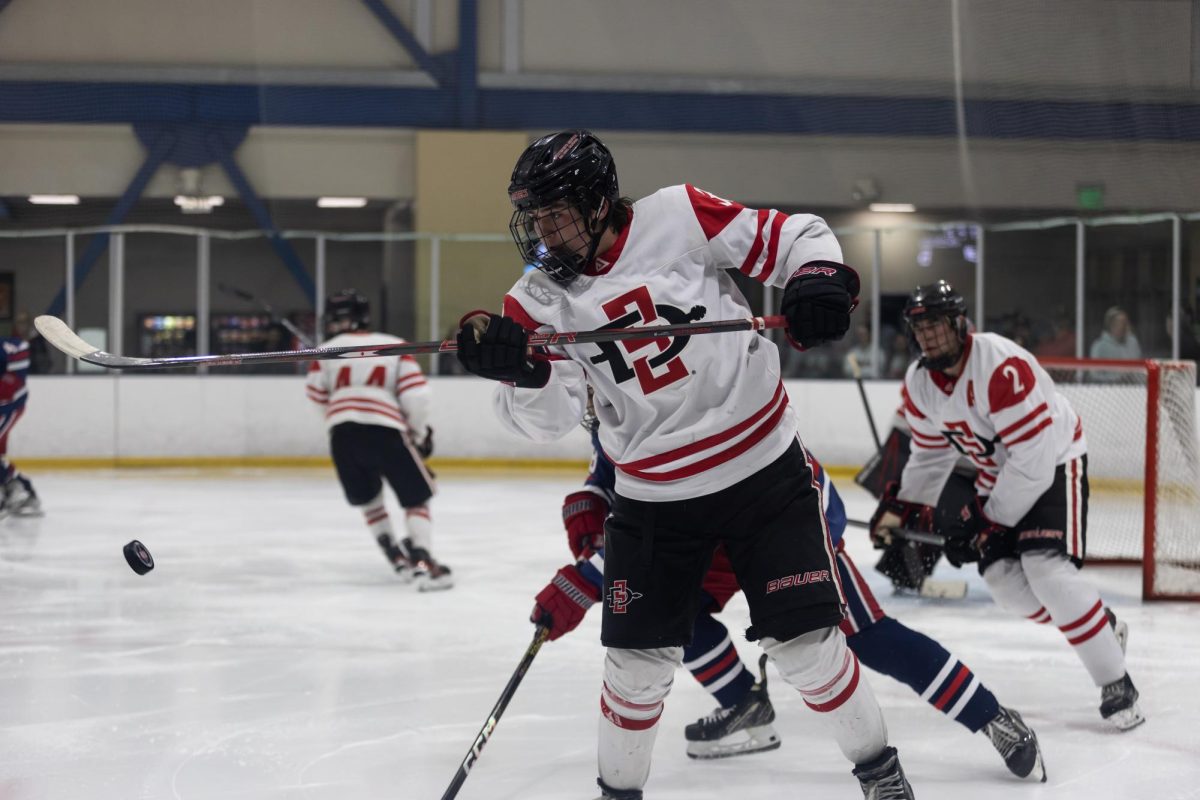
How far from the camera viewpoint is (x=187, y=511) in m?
5.91

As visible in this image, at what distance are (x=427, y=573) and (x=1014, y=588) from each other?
200cm

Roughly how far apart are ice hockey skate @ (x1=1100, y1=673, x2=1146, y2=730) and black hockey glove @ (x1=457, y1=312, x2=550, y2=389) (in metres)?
1.44

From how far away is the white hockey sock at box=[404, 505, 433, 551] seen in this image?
4227 millimetres

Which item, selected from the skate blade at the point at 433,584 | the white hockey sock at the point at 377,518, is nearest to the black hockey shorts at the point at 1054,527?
the skate blade at the point at 433,584

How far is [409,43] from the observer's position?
9781mm

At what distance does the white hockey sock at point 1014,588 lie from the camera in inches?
104

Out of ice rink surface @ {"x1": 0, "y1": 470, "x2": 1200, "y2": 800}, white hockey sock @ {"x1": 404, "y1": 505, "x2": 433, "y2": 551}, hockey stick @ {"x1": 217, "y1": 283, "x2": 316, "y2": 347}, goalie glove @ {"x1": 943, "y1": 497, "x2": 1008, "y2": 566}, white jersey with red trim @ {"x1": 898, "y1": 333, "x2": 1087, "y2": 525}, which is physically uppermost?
hockey stick @ {"x1": 217, "y1": 283, "x2": 316, "y2": 347}

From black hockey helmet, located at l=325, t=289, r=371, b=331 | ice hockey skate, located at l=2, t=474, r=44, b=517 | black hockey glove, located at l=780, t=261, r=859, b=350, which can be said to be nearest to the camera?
black hockey glove, located at l=780, t=261, r=859, b=350

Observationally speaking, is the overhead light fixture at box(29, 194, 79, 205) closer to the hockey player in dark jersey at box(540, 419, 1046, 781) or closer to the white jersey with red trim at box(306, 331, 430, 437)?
the white jersey with red trim at box(306, 331, 430, 437)

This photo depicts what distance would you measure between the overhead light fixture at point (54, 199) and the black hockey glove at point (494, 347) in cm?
860

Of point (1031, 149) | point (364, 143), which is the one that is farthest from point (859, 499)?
point (364, 143)

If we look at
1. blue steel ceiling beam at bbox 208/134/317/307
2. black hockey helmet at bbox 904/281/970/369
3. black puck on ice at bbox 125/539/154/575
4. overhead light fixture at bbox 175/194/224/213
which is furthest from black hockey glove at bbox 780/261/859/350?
overhead light fixture at bbox 175/194/224/213

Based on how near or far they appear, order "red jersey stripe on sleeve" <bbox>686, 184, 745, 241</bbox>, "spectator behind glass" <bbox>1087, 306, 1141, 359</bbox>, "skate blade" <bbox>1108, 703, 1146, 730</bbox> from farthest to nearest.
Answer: "spectator behind glass" <bbox>1087, 306, 1141, 359</bbox>, "skate blade" <bbox>1108, 703, 1146, 730</bbox>, "red jersey stripe on sleeve" <bbox>686, 184, 745, 241</bbox>

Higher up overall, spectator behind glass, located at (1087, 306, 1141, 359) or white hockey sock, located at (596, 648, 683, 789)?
spectator behind glass, located at (1087, 306, 1141, 359)
